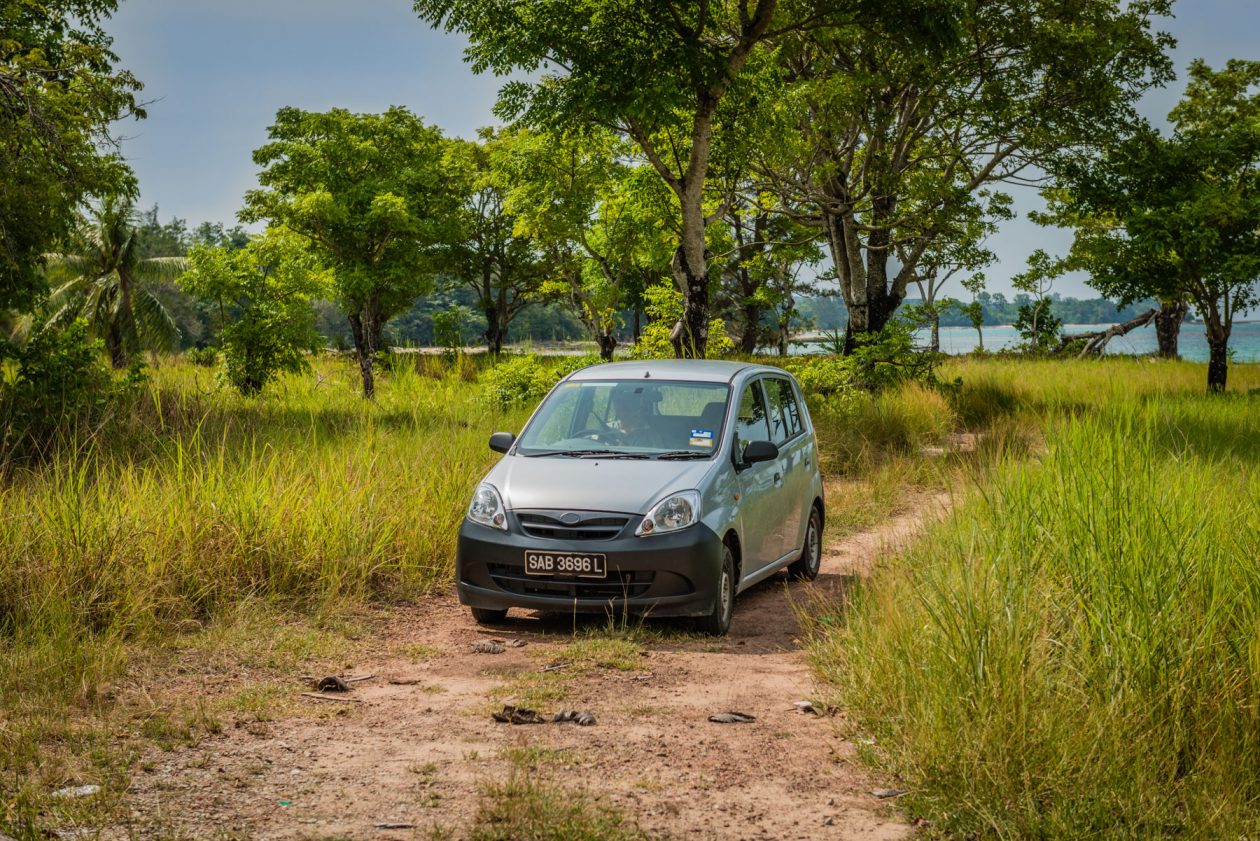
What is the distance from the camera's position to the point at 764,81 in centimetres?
2047

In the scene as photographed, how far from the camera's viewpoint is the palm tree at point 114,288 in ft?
184

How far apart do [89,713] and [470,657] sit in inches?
92.4

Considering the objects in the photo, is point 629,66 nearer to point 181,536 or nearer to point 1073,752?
point 181,536

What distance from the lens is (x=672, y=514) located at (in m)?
8.05

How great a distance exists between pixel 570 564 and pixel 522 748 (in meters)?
2.41

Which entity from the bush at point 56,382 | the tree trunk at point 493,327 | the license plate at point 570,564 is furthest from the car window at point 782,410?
the tree trunk at point 493,327

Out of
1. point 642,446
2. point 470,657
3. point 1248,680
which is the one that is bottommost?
→ point 470,657

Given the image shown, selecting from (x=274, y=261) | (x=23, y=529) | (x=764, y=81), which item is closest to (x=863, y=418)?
(x=764, y=81)

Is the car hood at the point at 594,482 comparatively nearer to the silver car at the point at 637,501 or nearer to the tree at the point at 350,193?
the silver car at the point at 637,501

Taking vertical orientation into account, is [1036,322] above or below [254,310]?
above

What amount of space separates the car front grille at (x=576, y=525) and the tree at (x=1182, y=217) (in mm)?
18762

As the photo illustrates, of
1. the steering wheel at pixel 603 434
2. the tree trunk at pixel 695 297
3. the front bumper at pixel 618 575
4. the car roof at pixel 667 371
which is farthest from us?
the tree trunk at pixel 695 297

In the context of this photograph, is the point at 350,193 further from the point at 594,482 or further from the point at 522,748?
the point at 522,748

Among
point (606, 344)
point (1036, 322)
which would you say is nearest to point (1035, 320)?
point (1036, 322)
